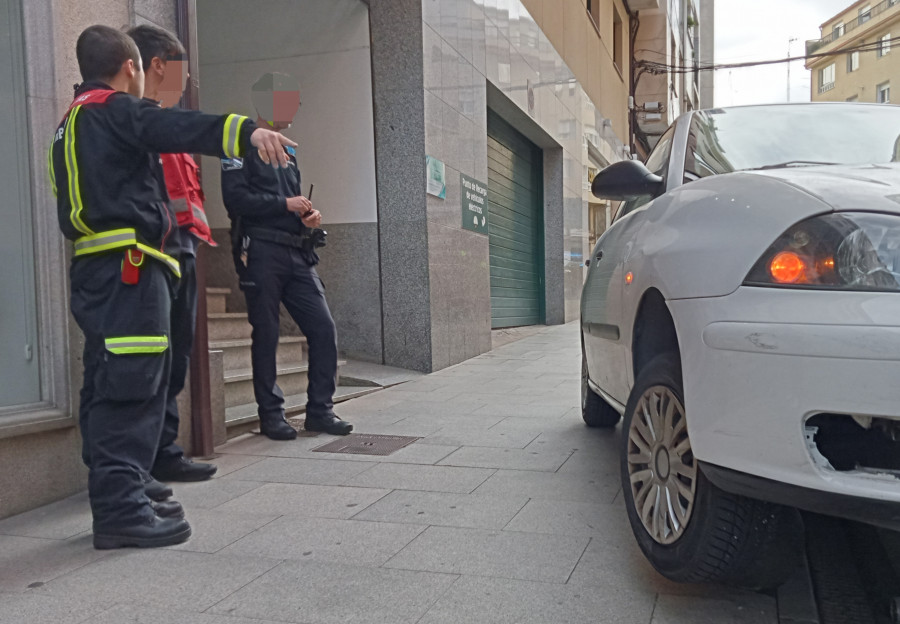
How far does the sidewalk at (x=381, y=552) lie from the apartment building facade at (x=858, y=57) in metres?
48.3

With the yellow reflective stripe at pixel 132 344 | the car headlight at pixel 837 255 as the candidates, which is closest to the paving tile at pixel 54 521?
the yellow reflective stripe at pixel 132 344

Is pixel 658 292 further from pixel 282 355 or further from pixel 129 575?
pixel 282 355

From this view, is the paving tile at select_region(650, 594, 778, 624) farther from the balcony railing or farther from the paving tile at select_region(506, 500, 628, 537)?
the balcony railing

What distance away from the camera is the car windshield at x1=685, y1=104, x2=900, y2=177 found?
303 cm

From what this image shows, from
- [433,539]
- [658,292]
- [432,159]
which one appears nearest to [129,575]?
[433,539]

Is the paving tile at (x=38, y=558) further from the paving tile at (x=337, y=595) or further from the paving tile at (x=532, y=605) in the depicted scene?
the paving tile at (x=532, y=605)

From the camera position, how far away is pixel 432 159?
26.1ft

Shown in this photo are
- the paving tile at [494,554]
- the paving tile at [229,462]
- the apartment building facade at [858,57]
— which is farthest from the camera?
the apartment building facade at [858,57]

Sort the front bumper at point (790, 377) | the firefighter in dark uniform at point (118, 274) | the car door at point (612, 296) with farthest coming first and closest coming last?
the car door at point (612, 296) < the firefighter in dark uniform at point (118, 274) < the front bumper at point (790, 377)

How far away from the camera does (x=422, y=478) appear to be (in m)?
3.93

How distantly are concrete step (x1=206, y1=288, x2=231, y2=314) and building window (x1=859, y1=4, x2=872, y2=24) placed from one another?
58.2 metres

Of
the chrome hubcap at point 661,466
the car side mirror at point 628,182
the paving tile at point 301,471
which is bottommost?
the paving tile at point 301,471

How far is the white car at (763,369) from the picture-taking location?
1.88 meters

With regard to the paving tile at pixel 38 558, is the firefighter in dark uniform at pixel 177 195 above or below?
above
